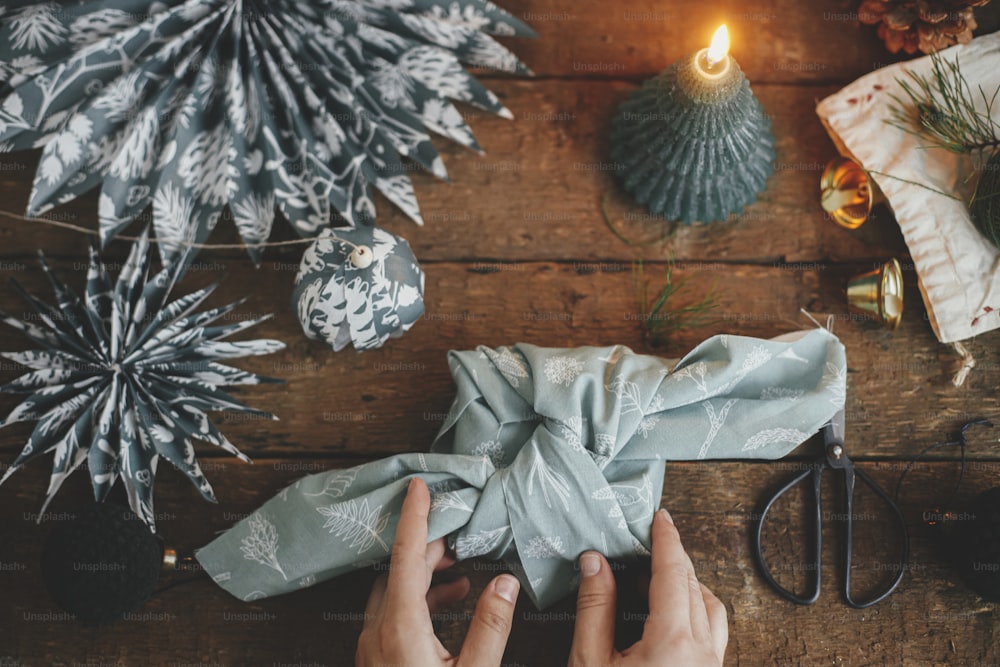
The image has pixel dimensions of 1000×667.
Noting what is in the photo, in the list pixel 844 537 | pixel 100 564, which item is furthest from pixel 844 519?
pixel 100 564

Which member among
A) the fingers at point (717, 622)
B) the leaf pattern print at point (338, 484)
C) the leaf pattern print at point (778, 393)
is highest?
the leaf pattern print at point (778, 393)

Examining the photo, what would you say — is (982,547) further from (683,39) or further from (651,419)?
(683,39)

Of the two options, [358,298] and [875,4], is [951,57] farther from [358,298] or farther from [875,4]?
[358,298]

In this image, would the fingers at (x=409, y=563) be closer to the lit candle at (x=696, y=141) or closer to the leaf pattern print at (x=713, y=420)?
the leaf pattern print at (x=713, y=420)

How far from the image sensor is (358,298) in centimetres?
69

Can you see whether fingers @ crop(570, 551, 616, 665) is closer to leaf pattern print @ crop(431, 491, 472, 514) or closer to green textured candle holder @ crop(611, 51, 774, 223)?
leaf pattern print @ crop(431, 491, 472, 514)

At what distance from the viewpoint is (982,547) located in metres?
0.70

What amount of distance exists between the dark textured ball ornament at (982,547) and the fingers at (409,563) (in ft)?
1.81

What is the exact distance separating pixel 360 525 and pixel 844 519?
0.53 metres

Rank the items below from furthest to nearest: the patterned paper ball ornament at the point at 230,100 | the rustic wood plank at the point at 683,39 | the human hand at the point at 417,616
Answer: the rustic wood plank at the point at 683,39, the patterned paper ball ornament at the point at 230,100, the human hand at the point at 417,616

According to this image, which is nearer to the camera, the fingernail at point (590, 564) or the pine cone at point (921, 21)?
the fingernail at point (590, 564)

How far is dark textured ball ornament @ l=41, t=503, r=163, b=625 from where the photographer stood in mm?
631

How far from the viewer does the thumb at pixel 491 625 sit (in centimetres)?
64

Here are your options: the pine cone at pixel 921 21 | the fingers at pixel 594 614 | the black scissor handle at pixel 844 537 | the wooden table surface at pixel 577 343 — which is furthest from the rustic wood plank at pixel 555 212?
the fingers at pixel 594 614
